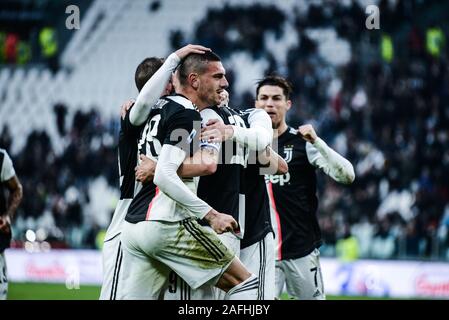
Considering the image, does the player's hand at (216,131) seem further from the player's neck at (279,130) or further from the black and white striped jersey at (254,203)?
the player's neck at (279,130)

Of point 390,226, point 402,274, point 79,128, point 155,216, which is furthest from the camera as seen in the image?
point 79,128

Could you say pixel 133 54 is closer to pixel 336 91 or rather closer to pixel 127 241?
pixel 336 91

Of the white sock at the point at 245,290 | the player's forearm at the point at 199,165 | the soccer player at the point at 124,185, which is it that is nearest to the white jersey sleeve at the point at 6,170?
the soccer player at the point at 124,185

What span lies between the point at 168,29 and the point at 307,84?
6.08 m

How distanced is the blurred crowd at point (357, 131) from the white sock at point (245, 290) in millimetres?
11415

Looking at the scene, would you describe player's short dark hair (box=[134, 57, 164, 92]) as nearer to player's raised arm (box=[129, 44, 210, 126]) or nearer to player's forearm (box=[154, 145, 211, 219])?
player's raised arm (box=[129, 44, 210, 126])

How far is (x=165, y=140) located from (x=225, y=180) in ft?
2.12

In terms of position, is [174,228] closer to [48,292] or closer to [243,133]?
[243,133]

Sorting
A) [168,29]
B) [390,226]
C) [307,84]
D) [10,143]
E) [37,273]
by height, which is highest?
[168,29]

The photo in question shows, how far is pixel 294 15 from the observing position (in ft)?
82.7

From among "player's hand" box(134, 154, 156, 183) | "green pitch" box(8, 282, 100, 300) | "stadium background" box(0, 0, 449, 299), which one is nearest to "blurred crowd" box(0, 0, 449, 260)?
"stadium background" box(0, 0, 449, 299)

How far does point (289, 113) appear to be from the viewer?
21969 mm

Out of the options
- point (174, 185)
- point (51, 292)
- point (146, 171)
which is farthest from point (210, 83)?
point (51, 292)

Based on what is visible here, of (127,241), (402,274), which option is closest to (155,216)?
(127,241)
